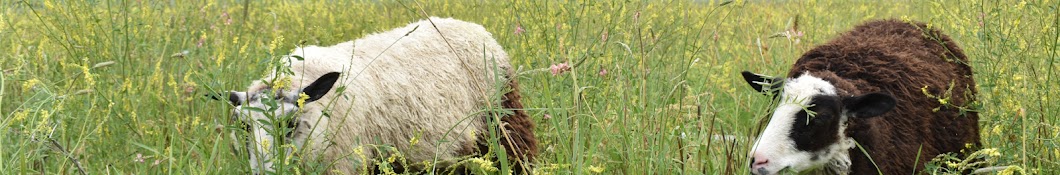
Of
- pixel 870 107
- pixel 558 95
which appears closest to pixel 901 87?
pixel 870 107

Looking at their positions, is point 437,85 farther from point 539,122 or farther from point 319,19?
point 319,19

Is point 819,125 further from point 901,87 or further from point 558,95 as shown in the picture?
point 558,95

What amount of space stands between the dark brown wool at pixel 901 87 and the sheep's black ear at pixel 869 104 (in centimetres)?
8

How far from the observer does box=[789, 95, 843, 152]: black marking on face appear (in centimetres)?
417

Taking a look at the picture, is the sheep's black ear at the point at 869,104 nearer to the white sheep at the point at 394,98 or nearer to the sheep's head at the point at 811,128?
the sheep's head at the point at 811,128

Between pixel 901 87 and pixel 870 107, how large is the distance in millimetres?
490

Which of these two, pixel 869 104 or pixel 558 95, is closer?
pixel 869 104

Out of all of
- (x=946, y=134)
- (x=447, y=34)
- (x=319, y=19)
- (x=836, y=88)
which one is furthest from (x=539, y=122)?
(x=319, y=19)

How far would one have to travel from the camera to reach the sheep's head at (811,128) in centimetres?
407

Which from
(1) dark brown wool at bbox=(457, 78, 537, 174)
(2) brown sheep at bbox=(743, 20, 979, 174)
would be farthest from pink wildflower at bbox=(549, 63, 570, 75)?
(1) dark brown wool at bbox=(457, 78, 537, 174)

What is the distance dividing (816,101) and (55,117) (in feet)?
8.92

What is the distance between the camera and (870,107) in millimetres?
4258

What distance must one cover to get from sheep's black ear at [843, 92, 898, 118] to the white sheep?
128 cm

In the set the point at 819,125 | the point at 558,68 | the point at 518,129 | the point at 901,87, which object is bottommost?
the point at 518,129
